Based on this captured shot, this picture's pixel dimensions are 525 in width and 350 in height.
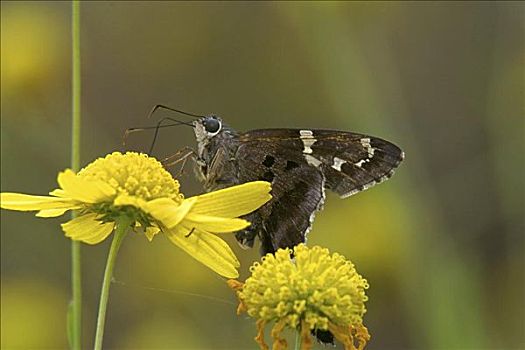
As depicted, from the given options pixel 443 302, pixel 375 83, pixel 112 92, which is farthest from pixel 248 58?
pixel 443 302

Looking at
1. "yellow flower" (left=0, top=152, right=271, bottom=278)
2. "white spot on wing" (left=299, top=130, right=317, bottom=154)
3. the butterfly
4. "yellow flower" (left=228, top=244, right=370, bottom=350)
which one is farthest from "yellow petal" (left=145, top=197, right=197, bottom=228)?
"white spot on wing" (left=299, top=130, right=317, bottom=154)

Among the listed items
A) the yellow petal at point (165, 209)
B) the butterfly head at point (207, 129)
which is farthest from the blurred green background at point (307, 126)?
the yellow petal at point (165, 209)

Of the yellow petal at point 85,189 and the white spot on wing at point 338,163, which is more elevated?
the white spot on wing at point 338,163

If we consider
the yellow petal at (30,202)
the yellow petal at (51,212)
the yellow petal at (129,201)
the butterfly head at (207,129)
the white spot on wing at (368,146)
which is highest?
the butterfly head at (207,129)

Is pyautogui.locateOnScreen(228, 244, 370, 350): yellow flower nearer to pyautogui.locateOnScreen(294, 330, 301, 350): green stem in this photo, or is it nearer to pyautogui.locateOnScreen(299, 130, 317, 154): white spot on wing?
pyautogui.locateOnScreen(294, 330, 301, 350): green stem

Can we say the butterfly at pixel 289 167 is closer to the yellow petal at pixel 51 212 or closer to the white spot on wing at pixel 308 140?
the white spot on wing at pixel 308 140

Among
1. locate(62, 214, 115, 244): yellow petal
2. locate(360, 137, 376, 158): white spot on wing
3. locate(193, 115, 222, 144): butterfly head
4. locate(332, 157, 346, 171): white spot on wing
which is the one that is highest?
locate(193, 115, 222, 144): butterfly head

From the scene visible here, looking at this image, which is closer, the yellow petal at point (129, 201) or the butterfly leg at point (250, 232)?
the yellow petal at point (129, 201)

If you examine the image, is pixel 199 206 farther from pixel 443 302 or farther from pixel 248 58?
pixel 248 58
